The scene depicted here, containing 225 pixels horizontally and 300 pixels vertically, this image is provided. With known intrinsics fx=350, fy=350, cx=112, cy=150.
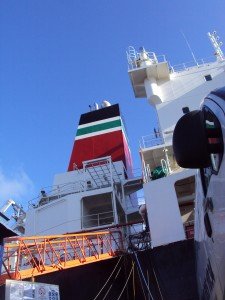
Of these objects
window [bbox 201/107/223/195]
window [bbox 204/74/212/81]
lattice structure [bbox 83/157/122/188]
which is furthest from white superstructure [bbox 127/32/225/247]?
window [bbox 201/107/223/195]

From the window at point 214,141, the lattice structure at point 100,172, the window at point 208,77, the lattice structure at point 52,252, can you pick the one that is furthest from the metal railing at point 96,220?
the window at point 214,141

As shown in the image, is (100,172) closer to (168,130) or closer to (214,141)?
(168,130)

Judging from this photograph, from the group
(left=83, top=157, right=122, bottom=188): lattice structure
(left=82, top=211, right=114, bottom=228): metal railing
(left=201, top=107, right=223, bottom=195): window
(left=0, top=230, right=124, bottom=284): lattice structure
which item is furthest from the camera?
(left=83, top=157, right=122, bottom=188): lattice structure

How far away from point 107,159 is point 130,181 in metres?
1.71

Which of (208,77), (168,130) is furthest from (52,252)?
(208,77)

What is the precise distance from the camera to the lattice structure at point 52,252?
8.32m

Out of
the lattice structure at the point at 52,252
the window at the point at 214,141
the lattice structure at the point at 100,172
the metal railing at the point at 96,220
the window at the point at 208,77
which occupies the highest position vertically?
the window at the point at 208,77

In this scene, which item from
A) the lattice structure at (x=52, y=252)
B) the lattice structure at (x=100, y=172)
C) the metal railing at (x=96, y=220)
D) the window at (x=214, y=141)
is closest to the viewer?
the window at (x=214, y=141)

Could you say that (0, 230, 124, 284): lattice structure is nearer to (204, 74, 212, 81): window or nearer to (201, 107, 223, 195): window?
(201, 107, 223, 195): window

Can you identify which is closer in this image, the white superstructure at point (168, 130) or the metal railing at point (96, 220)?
the white superstructure at point (168, 130)

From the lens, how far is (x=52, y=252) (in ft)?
31.2

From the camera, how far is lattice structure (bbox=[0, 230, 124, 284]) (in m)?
8.32

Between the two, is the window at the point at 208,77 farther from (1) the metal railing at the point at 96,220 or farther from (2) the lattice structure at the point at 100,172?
(1) the metal railing at the point at 96,220

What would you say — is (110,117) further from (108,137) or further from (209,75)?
(209,75)
